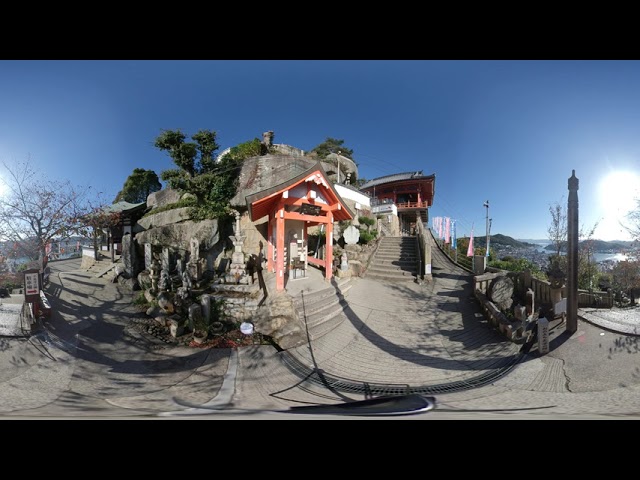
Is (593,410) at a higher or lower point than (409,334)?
lower

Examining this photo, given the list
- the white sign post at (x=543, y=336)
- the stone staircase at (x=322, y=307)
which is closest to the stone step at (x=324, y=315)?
the stone staircase at (x=322, y=307)

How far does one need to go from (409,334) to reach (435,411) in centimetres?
39

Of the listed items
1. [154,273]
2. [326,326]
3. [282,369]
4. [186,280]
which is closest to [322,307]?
[326,326]

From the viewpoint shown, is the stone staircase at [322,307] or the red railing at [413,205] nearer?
the stone staircase at [322,307]

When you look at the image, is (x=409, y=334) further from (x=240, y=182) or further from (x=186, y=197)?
(x=186, y=197)

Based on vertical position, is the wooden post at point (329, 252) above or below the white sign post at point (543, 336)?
above

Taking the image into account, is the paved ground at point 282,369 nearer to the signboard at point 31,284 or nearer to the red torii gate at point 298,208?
the signboard at point 31,284

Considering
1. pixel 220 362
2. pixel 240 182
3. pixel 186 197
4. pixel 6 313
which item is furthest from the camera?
pixel 240 182

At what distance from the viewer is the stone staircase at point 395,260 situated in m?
1.77

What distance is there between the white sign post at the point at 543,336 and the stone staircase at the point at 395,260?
75 centimetres

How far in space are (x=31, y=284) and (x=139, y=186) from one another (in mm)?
664
